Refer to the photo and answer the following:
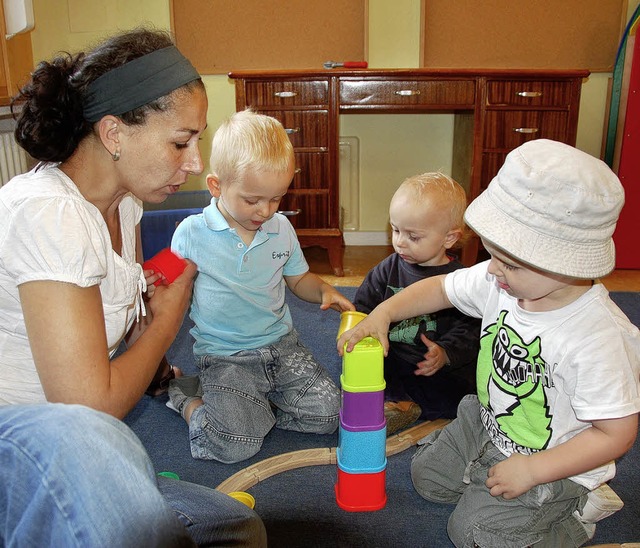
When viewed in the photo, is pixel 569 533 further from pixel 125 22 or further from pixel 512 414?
pixel 125 22

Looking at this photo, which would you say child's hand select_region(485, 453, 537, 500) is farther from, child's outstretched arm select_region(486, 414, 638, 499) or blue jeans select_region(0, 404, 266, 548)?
blue jeans select_region(0, 404, 266, 548)

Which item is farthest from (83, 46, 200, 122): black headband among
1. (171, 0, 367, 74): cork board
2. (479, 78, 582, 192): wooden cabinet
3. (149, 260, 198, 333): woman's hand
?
(171, 0, 367, 74): cork board

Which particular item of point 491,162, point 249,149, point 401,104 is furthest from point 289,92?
point 249,149

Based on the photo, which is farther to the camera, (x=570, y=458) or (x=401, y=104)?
(x=401, y=104)

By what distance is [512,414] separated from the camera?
1.09 metres

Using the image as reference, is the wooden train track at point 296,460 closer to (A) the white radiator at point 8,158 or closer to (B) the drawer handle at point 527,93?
(A) the white radiator at point 8,158

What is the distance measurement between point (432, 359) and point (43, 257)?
0.92 m

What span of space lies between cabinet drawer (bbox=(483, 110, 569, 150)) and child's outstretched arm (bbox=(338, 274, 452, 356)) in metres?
1.64

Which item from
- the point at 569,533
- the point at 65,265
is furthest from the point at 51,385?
the point at 569,533

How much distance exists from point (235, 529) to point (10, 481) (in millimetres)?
411

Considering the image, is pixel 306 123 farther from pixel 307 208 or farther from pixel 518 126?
pixel 518 126

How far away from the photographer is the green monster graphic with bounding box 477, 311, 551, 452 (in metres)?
1.04

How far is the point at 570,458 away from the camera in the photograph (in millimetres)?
951

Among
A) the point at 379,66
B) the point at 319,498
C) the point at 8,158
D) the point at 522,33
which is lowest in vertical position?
the point at 319,498
